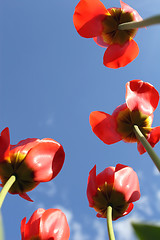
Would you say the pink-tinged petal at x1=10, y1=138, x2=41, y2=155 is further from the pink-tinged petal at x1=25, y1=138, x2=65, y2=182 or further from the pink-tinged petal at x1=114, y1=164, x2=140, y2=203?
the pink-tinged petal at x1=114, y1=164, x2=140, y2=203

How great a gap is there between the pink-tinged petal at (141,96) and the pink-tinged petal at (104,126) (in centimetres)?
9

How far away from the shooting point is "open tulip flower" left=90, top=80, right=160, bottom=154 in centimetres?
90

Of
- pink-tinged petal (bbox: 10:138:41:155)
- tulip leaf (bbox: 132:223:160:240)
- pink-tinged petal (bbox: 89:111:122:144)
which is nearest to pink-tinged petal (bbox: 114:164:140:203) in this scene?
pink-tinged petal (bbox: 89:111:122:144)

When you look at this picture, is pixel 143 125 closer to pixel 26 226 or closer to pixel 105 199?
pixel 105 199

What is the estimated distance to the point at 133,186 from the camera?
91 centimetres

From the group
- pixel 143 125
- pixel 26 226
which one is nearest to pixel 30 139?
pixel 26 226

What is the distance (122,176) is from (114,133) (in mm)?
152

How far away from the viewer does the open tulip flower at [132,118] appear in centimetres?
90

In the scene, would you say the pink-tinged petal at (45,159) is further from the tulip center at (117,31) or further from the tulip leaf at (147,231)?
the tulip leaf at (147,231)

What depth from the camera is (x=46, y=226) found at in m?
0.78

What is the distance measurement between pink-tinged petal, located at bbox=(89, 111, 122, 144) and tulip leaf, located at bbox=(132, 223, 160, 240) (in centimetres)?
75

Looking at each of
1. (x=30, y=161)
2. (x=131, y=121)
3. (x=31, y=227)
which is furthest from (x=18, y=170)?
(x=131, y=121)

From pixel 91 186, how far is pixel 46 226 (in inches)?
7.9

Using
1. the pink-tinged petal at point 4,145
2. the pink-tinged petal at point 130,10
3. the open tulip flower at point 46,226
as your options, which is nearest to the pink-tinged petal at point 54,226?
the open tulip flower at point 46,226
